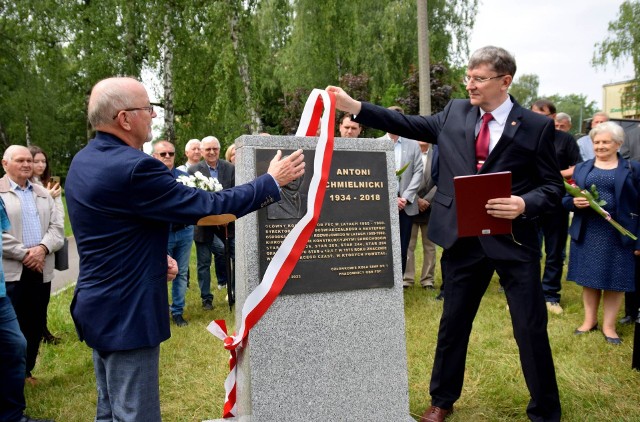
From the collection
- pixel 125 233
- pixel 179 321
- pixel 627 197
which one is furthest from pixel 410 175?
pixel 125 233

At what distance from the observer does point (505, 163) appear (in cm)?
321

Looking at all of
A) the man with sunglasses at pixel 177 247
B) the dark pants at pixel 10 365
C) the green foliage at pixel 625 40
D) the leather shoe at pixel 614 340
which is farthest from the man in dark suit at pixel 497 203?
the green foliage at pixel 625 40

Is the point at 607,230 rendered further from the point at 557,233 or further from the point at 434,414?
the point at 434,414

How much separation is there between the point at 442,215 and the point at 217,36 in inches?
504

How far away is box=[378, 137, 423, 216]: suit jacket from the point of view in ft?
21.6

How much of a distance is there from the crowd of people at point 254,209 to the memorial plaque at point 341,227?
0.21 metres

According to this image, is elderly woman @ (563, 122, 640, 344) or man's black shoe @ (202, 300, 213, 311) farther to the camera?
man's black shoe @ (202, 300, 213, 311)

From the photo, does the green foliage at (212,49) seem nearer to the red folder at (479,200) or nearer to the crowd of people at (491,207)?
the crowd of people at (491,207)

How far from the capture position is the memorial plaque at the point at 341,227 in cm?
317

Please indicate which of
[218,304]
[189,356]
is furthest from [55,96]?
[189,356]

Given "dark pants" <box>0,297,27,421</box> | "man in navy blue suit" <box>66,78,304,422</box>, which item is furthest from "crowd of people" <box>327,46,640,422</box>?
"dark pants" <box>0,297,27,421</box>

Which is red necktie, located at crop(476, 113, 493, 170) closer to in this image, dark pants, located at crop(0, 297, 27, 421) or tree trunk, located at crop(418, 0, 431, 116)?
dark pants, located at crop(0, 297, 27, 421)

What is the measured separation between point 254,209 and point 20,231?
9.88 ft

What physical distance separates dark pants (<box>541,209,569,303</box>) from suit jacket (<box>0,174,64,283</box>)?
17.3 feet
